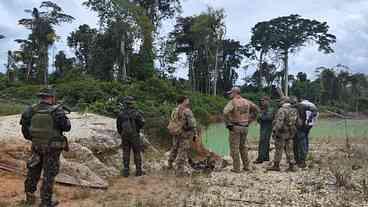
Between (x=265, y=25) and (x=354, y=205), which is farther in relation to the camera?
(x=265, y=25)

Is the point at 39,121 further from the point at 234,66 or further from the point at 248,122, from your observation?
the point at 234,66

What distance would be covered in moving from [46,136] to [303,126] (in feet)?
18.9

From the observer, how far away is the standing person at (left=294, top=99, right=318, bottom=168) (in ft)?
34.4

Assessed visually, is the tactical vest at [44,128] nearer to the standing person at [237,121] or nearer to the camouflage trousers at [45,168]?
the camouflage trousers at [45,168]

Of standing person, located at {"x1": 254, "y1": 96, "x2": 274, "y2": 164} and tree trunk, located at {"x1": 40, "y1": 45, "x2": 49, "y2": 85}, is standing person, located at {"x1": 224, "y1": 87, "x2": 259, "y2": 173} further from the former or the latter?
tree trunk, located at {"x1": 40, "y1": 45, "x2": 49, "y2": 85}

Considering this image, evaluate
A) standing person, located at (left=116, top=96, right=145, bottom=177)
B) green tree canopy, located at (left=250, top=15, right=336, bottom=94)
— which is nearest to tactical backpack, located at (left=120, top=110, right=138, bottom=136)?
standing person, located at (left=116, top=96, right=145, bottom=177)

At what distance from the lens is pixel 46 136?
22.1ft

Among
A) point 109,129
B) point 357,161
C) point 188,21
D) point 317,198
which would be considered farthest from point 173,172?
point 188,21

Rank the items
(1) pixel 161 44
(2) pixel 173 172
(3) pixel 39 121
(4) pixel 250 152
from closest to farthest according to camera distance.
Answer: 1. (3) pixel 39 121
2. (2) pixel 173 172
3. (4) pixel 250 152
4. (1) pixel 161 44

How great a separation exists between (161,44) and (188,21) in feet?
28.8

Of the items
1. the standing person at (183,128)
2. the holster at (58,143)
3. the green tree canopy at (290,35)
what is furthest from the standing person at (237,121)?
the green tree canopy at (290,35)

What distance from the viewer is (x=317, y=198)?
7.57m

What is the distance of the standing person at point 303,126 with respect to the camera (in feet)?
34.4

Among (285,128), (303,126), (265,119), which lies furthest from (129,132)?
(303,126)
